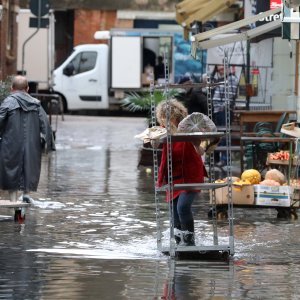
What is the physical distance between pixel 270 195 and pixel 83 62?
26.2m

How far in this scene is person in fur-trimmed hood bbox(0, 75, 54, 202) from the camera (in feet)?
45.6

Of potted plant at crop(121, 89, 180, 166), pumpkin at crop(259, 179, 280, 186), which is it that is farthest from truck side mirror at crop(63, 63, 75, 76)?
pumpkin at crop(259, 179, 280, 186)

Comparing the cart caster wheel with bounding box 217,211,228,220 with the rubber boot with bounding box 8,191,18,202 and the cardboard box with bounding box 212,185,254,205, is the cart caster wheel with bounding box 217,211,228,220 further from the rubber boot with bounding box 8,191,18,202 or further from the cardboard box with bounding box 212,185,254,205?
the rubber boot with bounding box 8,191,18,202

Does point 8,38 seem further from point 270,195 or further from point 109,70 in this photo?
point 270,195

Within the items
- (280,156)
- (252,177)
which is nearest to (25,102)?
(252,177)

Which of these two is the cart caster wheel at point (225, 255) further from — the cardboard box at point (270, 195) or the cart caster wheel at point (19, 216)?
the cart caster wheel at point (19, 216)

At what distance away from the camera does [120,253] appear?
11086 millimetres

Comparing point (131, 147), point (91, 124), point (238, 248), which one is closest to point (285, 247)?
point (238, 248)

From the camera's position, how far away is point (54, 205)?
15211 mm

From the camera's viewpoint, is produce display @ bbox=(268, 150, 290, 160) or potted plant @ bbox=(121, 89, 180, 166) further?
potted plant @ bbox=(121, 89, 180, 166)

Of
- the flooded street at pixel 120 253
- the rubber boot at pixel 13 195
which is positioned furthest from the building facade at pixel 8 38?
the rubber boot at pixel 13 195

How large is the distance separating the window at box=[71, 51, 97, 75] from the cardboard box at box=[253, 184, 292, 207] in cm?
2595

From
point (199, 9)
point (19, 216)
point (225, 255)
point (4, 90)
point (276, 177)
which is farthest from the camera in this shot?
point (4, 90)

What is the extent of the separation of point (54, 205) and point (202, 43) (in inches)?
121
